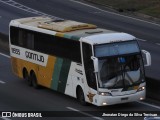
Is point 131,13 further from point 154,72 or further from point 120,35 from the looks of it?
point 120,35

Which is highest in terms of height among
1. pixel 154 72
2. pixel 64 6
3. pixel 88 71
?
pixel 88 71

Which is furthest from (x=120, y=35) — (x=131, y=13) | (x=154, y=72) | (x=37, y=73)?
(x=131, y=13)


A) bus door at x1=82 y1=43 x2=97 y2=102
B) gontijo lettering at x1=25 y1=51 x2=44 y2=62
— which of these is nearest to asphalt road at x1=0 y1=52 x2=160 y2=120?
bus door at x1=82 y1=43 x2=97 y2=102

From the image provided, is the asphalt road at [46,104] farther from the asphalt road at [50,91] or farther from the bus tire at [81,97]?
the bus tire at [81,97]

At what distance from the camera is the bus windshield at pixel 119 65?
23.4m

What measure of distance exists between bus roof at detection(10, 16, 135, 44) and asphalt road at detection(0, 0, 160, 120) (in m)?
2.56

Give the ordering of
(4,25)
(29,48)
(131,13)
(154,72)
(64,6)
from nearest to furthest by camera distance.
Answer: (29,48) < (154,72) < (4,25) < (131,13) < (64,6)

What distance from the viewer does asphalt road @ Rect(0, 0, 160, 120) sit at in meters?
24.3

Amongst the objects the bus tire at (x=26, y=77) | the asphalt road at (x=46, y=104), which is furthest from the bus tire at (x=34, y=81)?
the bus tire at (x=26, y=77)

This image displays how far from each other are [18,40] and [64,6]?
30.2 metres

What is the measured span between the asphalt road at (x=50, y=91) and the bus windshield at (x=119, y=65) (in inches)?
42.3

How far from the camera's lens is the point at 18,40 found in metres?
30.0

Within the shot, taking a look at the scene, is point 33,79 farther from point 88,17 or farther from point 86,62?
point 88,17

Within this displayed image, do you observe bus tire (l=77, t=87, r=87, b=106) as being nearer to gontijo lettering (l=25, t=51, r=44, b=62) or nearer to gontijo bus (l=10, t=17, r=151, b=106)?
gontijo bus (l=10, t=17, r=151, b=106)
